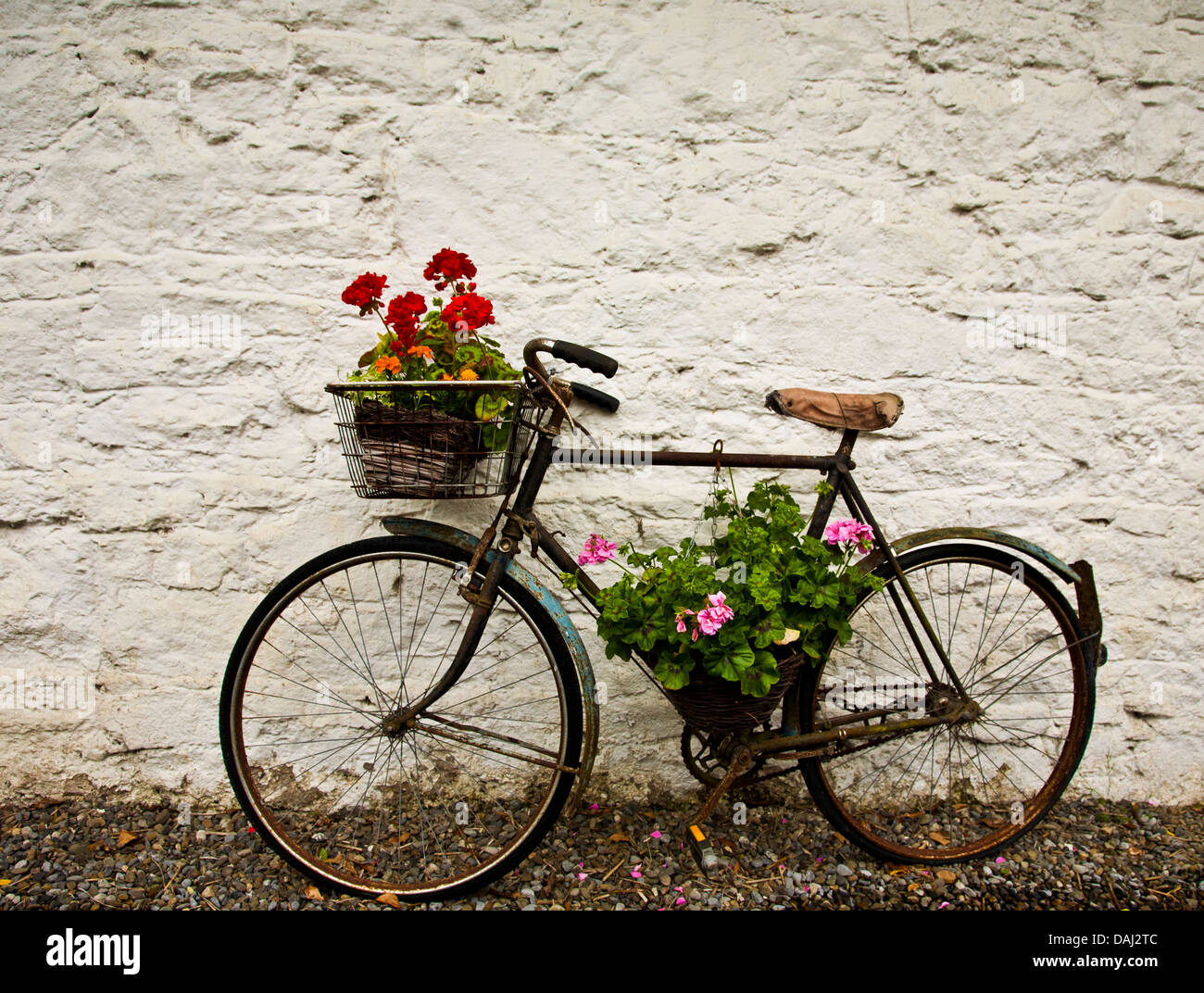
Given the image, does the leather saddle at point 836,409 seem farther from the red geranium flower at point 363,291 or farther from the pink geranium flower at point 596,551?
the red geranium flower at point 363,291

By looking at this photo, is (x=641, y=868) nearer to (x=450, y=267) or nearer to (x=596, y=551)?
(x=596, y=551)

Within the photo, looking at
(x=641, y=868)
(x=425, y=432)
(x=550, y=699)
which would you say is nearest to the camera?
(x=425, y=432)

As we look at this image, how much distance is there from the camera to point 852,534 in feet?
7.34

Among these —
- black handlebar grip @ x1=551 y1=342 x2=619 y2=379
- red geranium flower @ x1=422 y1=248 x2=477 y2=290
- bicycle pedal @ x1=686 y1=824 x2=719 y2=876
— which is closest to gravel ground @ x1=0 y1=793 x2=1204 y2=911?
bicycle pedal @ x1=686 y1=824 x2=719 y2=876

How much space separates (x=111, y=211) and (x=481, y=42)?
1318 mm

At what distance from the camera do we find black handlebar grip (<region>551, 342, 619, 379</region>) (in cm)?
209

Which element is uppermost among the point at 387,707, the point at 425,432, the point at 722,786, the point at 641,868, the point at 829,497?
the point at 425,432

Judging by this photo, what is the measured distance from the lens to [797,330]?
267cm

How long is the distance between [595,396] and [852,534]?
0.84 meters

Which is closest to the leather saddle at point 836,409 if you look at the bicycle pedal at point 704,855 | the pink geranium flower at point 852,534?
the pink geranium flower at point 852,534

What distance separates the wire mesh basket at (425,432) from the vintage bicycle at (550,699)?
0.70 feet

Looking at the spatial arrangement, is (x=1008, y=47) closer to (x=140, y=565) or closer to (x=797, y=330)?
(x=797, y=330)

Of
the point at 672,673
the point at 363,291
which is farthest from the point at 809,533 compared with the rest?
the point at 363,291

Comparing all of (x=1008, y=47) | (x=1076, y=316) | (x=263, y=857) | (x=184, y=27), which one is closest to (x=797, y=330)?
(x=1076, y=316)
